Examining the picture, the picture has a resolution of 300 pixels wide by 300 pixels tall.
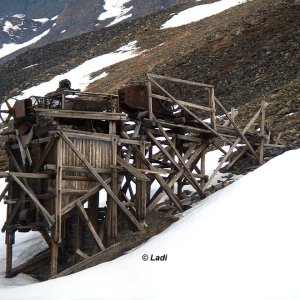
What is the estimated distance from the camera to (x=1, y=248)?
23.8 m

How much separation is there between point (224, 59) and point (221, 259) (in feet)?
104

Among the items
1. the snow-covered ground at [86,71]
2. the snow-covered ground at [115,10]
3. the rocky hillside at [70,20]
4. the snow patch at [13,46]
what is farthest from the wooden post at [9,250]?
the snow patch at [13,46]

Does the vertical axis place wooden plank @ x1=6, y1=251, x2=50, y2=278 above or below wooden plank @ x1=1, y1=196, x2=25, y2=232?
below

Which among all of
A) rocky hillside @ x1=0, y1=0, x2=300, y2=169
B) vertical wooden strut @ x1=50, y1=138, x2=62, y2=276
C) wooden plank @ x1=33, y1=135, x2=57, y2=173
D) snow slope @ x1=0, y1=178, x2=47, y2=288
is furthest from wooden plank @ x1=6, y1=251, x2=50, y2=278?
rocky hillside @ x1=0, y1=0, x2=300, y2=169

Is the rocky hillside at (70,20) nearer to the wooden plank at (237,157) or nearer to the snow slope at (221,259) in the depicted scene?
the wooden plank at (237,157)

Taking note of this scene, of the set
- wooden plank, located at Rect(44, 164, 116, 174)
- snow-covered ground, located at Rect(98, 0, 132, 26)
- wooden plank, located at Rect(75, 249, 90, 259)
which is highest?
wooden plank, located at Rect(44, 164, 116, 174)

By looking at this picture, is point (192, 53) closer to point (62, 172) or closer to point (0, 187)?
point (0, 187)

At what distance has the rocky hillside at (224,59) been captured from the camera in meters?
34.9

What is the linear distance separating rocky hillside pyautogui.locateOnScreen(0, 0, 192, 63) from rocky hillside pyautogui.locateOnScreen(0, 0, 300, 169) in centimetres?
6890

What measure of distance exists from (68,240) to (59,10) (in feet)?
597

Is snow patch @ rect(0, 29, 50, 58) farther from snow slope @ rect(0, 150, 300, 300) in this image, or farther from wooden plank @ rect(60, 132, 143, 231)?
snow slope @ rect(0, 150, 300, 300)

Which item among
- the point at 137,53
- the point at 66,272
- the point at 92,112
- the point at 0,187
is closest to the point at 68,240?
the point at 66,272

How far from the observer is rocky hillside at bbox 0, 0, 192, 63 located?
482 feet

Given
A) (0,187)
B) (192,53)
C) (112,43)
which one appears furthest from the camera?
(112,43)
